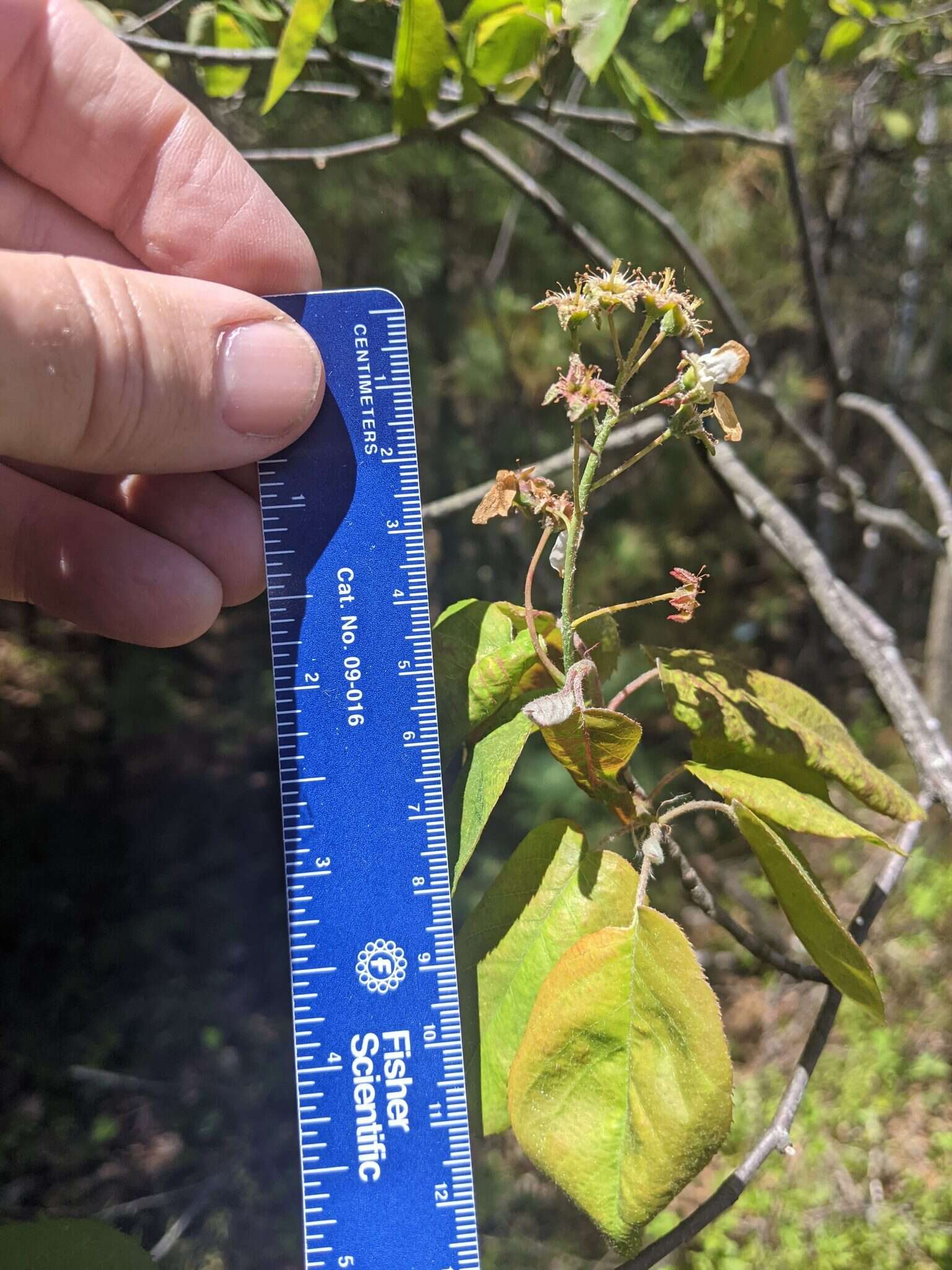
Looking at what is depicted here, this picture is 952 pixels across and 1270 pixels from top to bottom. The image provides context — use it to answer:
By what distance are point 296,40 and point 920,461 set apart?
3.23ft

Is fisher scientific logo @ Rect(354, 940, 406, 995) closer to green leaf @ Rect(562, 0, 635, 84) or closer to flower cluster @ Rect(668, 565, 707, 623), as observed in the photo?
flower cluster @ Rect(668, 565, 707, 623)

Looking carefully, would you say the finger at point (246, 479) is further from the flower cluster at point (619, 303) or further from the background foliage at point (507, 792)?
the background foliage at point (507, 792)

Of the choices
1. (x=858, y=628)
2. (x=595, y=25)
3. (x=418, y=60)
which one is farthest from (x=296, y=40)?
(x=858, y=628)

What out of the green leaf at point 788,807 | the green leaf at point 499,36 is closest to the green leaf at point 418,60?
the green leaf at point 499,36

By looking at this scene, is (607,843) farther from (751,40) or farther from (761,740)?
(751,40)

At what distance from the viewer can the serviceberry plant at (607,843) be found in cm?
65

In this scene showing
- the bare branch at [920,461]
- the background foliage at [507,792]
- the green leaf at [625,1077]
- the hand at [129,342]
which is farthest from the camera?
the background foliage at [507,792]

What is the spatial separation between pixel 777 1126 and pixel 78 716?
1.62 metres

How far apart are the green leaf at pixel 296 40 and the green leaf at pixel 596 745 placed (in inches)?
23.9

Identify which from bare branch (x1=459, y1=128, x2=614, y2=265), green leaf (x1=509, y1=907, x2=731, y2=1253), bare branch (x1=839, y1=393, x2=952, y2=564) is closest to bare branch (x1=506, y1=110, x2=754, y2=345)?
bare branch (x1=459, y1=128, x2=614, y2=265)

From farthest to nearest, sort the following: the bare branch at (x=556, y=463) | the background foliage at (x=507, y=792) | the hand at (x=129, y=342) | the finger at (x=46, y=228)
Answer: the background foliage at (x=507, y=792)
the bare branch at (x=556, y=463)
the finger at (x=46, y=228)
the hand at (x=129, y=342)

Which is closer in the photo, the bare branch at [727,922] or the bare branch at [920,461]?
the bare branch at [727,922]

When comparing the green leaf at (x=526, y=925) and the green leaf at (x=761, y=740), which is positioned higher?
the green leaf at (x=761, y=740)

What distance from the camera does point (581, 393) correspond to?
0.67m
